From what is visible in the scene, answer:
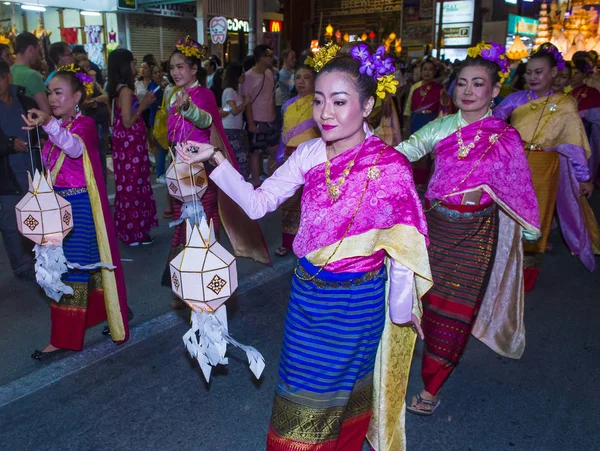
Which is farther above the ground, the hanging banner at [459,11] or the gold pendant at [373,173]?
the hanging banner at [459,11]

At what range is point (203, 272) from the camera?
1974mm

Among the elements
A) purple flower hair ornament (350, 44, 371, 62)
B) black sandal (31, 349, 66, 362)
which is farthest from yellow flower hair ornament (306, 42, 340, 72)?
black sandal (31, 349, 66, 362)

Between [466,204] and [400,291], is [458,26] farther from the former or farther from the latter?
[400,291]

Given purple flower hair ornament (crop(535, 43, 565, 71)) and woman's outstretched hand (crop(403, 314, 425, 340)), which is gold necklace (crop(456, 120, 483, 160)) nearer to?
woman's outstretched hand (crop(403, 314, 425, 340))

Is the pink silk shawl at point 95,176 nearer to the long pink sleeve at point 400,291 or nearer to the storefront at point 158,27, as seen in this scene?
the long pink sleeve at point 400,291

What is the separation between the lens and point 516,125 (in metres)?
4.45

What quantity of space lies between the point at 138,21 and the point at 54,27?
2.37 m

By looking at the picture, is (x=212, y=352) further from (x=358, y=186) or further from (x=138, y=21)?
(x=138, y=21)

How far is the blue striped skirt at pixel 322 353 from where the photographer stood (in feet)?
6.83

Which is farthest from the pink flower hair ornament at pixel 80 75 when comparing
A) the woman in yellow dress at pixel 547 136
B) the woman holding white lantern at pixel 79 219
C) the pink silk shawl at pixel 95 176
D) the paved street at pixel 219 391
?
the woman in yellow dress at pixel 547 136

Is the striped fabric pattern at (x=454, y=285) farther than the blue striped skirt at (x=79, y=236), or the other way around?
the blue striped skirt at (x=79, y=236)

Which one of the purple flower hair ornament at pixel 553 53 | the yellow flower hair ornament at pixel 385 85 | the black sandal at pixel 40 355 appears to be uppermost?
the purple flower hair ornament at pixel 553 53

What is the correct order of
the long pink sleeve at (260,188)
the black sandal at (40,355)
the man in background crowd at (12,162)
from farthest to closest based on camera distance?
the man in background crowd at (12,162) < the black sandal at (40,355) < the long pink sleeve at (260,188)

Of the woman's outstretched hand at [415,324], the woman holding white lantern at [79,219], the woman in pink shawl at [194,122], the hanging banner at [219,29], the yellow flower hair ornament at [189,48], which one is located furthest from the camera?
the hanging banner at [219,29]
